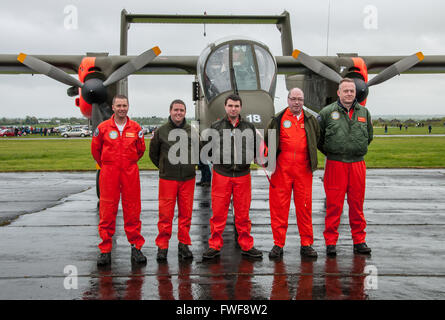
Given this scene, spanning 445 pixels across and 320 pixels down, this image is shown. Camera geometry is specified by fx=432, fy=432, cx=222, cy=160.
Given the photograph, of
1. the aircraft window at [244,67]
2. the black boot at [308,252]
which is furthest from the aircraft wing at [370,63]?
the black boot at [308,252]

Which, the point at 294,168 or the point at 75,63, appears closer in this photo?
the point at 294,168

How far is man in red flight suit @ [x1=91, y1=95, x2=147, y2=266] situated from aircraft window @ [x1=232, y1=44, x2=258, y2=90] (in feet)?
8.79

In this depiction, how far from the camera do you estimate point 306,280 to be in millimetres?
4703

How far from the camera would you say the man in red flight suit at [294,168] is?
18.8 feet

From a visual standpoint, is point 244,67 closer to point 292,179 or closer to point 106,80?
point 292,179

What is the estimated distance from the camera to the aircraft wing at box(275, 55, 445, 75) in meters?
11.4

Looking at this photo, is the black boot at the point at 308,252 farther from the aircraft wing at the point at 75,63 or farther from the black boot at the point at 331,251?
the aircraft wing at the point at 75,63

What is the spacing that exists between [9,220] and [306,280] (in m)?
6.11

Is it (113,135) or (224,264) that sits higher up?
(113,135)

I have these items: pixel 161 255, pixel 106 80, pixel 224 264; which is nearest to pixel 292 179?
pixel 224 264

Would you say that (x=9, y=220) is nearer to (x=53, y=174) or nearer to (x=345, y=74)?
(x=345, y=74)

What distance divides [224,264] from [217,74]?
13.0 feet

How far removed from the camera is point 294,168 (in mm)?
5723
